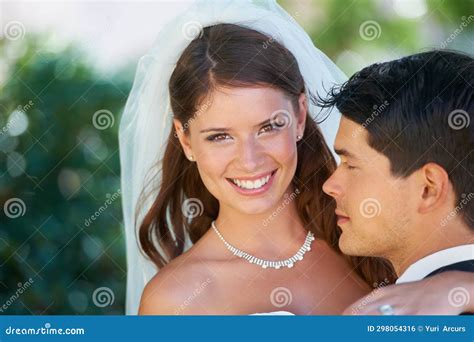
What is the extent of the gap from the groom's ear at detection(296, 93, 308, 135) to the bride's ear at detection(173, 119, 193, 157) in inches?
17.3

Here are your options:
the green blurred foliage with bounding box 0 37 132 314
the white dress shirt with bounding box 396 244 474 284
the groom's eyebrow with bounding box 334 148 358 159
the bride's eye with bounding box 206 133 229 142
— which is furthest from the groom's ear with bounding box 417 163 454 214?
the green blurred foliage with bounding box 0 37 132 314

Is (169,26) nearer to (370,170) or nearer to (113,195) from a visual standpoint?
(113,195)

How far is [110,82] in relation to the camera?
375 cm

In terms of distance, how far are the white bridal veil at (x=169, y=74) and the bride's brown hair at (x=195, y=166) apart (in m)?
0.04

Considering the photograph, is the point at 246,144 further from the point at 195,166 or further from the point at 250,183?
the point at 195,166

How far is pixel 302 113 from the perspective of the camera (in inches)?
138

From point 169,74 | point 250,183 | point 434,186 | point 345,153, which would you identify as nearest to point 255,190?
point 250,183

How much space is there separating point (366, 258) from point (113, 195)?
44.8 inches

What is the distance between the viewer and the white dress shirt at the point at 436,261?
2895 millimetres

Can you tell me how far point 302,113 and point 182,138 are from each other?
49cm

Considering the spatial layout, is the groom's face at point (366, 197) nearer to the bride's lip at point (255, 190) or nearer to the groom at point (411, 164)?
the groom at point (411, 164)

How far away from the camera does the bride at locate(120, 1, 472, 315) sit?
3.38 meters

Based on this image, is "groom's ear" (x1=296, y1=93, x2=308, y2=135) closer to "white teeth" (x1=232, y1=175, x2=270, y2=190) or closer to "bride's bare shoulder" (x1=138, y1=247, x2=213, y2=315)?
"white teeth" (x1=232, y1=175, x2=270, y2=190)

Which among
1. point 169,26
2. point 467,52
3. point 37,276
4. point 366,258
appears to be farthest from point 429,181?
point 37,276
